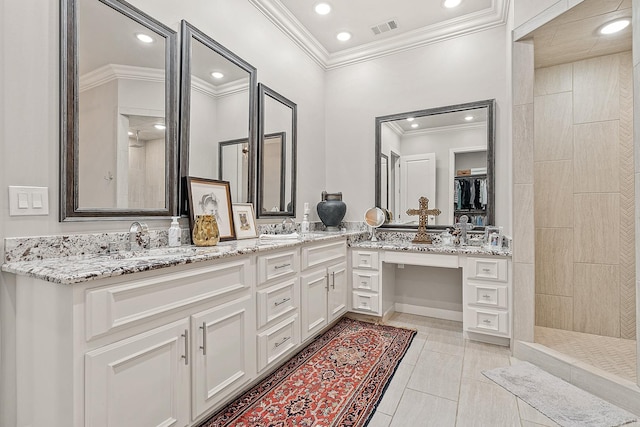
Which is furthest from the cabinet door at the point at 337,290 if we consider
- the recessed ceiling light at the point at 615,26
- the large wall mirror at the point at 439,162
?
the recessed ceiling light at the point at 615,26

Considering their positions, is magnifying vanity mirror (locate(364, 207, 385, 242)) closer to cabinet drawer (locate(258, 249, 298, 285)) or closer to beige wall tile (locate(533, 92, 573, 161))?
cabinet drawer (locate(258, 249, 298, 285))

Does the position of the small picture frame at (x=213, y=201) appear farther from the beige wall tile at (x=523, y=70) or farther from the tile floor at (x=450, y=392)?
the beige wall tile at (x=523, y=70)

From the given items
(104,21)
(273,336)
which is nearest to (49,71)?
(104,21)

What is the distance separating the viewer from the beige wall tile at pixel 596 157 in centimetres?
247

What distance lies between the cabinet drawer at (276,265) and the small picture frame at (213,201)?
0.45 metres

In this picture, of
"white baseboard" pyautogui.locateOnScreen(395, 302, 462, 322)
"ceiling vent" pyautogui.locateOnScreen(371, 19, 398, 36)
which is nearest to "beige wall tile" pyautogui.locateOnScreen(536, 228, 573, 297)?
"white baseboard" pyautogui.locateOnScreen(395, 302, 462, 322)

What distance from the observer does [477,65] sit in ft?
10.2

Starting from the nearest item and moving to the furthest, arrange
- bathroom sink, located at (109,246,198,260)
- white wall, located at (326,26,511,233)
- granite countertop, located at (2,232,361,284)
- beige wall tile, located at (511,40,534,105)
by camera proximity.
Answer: granite countertop, located at (2,232,361,284)
bathroom sink, located at (109,246,198,260)
beige wall tile, located at (511,40,534,105)
white wall, located at (326,26,511,233)

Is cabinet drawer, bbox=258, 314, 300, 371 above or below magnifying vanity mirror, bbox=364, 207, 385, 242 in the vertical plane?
below

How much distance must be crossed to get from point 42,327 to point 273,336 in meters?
1.20

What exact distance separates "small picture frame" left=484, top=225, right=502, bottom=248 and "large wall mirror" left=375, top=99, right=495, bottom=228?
89 mm

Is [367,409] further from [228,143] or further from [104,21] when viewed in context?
[104,21]

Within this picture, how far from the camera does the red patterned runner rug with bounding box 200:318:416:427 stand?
168cm

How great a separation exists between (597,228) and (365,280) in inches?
75.9
